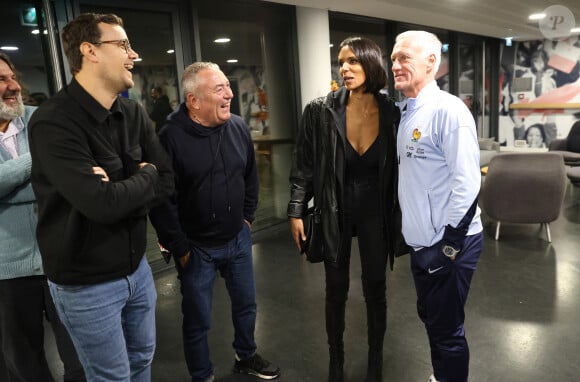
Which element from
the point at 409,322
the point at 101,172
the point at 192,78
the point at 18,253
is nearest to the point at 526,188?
the point at 409,322

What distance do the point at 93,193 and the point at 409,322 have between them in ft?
6.89

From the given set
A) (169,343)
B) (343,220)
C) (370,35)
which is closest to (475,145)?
(343,220)

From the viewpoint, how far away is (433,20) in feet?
20.2

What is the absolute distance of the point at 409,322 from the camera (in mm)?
2680

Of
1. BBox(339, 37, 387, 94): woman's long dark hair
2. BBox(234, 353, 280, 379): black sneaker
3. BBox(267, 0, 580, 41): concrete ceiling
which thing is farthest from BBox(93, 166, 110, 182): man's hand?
BBox(267, 0, 580, 41): concrete ceiling

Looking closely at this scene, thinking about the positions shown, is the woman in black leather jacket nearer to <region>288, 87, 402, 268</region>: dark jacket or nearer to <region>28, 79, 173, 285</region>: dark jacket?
<region>288, 87, 402, 268</region>: dark jacket

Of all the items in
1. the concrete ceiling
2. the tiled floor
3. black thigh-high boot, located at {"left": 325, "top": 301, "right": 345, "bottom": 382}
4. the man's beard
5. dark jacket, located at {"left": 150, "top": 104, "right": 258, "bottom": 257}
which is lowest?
the tiled floor

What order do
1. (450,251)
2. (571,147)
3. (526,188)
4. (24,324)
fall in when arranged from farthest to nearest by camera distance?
1. (571,147)
2. (526,188)
3. (24,324)
4. (450,251)

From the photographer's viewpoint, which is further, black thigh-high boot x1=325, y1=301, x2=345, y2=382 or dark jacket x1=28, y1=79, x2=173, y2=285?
black thigh-high boot x1=325, y1=301, x2=345, y2=382

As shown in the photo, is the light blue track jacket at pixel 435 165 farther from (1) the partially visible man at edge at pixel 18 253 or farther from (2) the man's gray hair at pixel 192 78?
(1) the partially visible man at edge at pixel 18 253

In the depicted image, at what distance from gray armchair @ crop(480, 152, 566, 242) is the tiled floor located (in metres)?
0.29

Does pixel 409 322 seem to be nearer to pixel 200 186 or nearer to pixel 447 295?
pixel 447 295

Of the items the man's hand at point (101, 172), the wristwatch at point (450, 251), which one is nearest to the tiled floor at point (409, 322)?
the wristwatch at point (450, 251)

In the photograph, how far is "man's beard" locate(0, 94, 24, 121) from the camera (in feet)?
5.44
